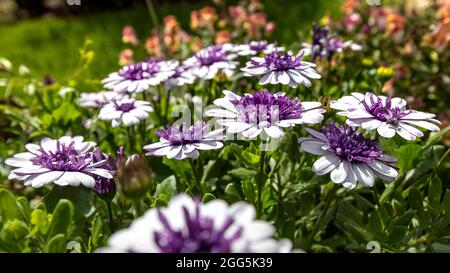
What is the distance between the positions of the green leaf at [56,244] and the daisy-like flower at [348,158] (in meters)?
0.40

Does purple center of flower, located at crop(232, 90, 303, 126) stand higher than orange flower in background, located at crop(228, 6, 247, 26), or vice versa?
purple center of flower, located at crop(232, 90, 303, 126)

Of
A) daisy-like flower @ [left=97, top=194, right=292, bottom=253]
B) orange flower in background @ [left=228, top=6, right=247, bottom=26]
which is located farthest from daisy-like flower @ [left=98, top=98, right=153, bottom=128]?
orange flower in background @ [left=228, top=6, right=247, bottom=26]

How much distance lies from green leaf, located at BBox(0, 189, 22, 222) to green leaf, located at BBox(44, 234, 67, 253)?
10cm

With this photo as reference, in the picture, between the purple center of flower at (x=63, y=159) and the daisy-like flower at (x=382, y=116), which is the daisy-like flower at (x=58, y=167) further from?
the daisy-like flower at (x=382, y=116)

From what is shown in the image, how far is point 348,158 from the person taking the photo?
3.09 ft

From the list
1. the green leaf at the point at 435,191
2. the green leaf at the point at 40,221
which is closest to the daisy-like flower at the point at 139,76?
the green leaf at the point at 40,221

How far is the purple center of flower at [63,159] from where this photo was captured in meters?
1.00

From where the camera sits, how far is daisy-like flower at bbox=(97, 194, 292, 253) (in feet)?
2.06

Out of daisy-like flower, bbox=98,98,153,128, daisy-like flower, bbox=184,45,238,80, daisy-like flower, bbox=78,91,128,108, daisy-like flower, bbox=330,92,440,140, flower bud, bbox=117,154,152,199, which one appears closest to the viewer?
flower bud, bbox=117,154,152,199

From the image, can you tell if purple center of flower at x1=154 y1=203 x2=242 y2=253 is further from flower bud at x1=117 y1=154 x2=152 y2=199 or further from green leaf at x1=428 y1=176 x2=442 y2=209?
green leaf at x1=428 y1=176 x2=442 y2=209
